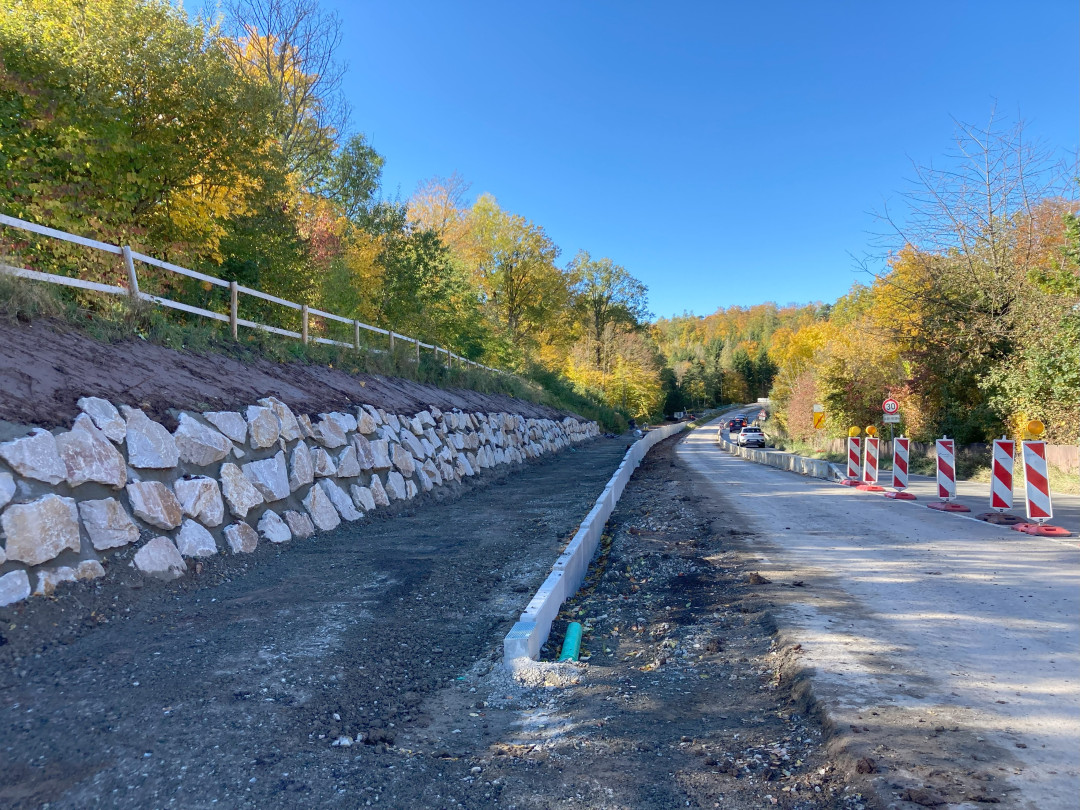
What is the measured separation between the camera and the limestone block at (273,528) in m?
6.73

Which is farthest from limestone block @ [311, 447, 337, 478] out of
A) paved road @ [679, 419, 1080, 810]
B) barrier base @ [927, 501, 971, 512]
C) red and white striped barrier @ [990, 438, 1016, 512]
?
barrier base @ [927, 501, 971, 512]

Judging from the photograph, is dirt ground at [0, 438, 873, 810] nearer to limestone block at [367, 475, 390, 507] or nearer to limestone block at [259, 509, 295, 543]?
limestone block at [259, 509, 295, 543]

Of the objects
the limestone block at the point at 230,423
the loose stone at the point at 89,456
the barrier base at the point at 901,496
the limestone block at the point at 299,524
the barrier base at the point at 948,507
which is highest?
the limestone block at the point at 230,423

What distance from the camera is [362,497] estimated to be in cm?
892

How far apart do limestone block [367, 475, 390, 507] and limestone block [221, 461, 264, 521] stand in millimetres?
2450

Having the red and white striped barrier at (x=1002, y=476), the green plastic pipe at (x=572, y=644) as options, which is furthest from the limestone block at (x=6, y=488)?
the red and white striped barrier at (x=1002, y=476)

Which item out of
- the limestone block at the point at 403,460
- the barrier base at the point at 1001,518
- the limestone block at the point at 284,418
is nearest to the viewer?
the limestone block at the point at 284,418

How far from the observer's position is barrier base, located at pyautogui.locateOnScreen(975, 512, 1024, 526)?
9438 millimetres

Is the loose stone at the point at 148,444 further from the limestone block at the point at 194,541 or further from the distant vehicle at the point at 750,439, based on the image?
the distant vehicle at the point at 750,439

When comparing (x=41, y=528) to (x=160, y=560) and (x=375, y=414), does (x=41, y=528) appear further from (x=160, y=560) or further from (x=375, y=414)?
(x=375, y=414)

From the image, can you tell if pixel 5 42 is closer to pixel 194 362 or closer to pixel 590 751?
pixel 194 362

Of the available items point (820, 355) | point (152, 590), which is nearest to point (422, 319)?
point (152, 590)

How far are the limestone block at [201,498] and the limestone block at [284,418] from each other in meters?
1.64

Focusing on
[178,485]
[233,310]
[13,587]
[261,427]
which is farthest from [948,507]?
[13,587]
